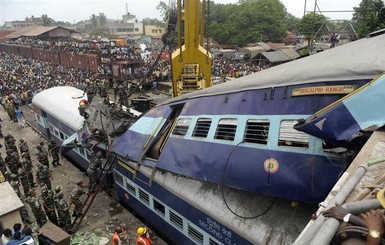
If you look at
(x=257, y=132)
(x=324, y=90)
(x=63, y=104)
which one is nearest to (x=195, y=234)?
(x=257, y=132)

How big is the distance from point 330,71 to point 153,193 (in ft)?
19.4

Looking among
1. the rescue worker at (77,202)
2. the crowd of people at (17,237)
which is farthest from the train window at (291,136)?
the rescue worker at (77,202)

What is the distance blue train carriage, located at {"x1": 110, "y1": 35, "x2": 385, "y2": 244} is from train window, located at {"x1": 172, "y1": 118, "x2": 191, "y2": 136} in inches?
1.2

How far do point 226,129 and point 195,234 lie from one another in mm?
2882

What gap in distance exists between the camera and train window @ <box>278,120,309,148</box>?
5.46m

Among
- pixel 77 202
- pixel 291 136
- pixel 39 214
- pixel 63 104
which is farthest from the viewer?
pixel 63 104

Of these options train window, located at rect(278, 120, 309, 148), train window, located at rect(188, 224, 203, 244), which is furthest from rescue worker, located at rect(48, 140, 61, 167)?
train window, located at rect(278, 120, 309, 148)

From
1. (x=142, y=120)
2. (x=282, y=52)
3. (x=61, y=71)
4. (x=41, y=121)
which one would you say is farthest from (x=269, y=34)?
(x=142, y=120)

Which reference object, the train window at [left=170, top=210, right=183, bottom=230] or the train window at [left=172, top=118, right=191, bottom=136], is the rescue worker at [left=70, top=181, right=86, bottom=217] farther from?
the train window at [left=172, top=118, right=191, bottom=136]

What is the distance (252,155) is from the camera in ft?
19.6

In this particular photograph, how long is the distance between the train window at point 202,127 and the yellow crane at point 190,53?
695 cm

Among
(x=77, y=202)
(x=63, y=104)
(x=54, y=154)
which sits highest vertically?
(x=63, y=104)

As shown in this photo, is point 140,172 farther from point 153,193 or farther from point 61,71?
point 61,71

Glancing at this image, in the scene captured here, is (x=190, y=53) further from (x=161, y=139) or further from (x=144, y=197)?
(x=144, y=197)
